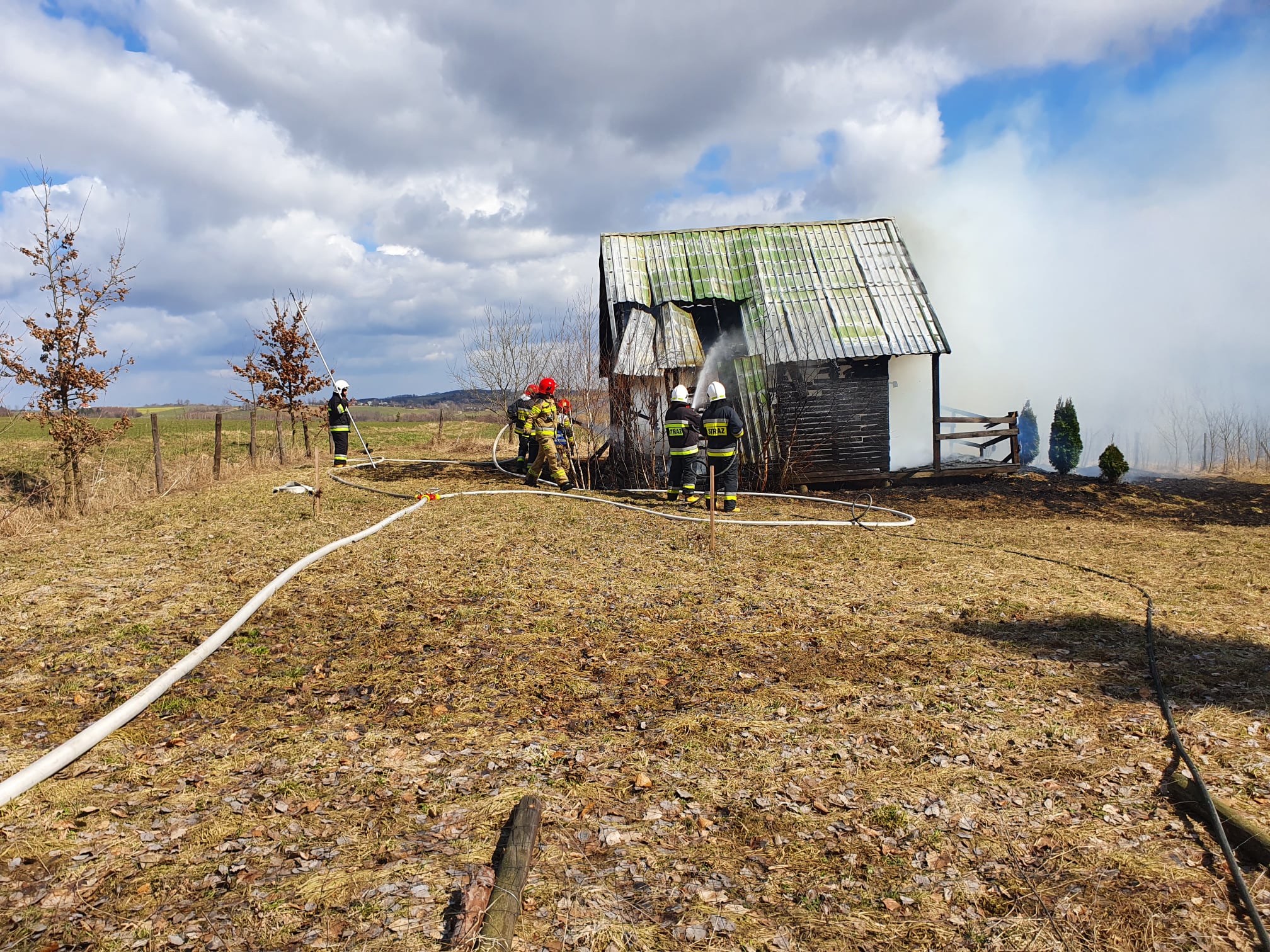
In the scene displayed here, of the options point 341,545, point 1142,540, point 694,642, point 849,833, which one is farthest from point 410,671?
point 1142,540

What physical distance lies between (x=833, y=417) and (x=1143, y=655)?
36.3 ft

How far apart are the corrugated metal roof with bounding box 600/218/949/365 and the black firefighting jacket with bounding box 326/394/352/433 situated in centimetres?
635

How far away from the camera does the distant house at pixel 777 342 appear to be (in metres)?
16.4

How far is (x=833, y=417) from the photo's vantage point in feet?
55.6

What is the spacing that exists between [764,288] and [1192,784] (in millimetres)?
14911

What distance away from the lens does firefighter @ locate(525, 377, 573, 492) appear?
1443cm

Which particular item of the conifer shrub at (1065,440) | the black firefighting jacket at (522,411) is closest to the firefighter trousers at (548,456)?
the black firefighting jacket at (522,411)

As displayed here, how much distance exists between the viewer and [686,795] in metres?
4.23

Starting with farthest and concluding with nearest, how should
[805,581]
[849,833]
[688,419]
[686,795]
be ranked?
[688,419] < [805,581] < [686,795] < [849,833]

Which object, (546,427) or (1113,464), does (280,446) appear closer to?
(546,427)

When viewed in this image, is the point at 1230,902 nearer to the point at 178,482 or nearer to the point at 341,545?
the point at 341,545

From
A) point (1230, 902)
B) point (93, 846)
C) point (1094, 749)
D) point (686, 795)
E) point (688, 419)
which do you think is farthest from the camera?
point (688, 419)

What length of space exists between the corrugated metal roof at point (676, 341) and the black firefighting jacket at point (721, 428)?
12.1 ft

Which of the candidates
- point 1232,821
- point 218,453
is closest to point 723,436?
point 1232,821
